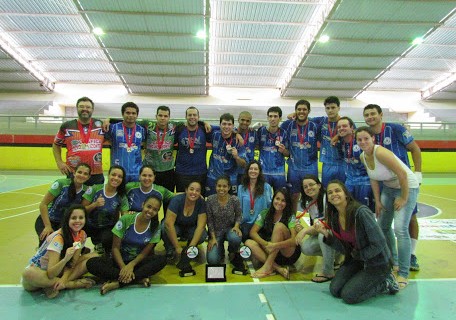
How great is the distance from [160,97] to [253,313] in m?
21.8

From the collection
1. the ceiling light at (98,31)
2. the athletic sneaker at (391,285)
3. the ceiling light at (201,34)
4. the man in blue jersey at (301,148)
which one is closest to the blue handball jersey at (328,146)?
the man in blue jersey at (301,148)

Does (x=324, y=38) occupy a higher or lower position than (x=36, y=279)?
higher

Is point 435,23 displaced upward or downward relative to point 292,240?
upward

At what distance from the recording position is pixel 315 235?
3721 mm

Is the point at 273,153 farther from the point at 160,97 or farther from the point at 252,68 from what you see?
the point at 160,97

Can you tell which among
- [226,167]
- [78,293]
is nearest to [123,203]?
[78,293]

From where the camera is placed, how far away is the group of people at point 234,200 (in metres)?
3.11

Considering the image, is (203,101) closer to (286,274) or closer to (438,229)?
(438,229)

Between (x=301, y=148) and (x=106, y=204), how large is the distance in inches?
108

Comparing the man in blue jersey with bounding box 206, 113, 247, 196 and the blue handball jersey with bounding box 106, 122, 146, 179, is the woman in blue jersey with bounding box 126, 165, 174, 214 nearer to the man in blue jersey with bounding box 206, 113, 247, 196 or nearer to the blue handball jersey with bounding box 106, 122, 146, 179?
the blue handball jersey with bounding box 106, 122, 146, 179

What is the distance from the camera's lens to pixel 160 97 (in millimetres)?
23156

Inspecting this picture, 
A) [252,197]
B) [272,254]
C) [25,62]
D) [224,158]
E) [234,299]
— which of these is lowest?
[234,299]

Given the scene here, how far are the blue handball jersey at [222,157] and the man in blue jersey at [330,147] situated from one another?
45.6 inches

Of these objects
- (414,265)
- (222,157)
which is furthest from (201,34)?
(414,265)
